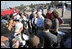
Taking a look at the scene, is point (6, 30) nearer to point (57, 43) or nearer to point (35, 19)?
point (35, 19)

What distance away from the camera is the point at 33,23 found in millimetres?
5652

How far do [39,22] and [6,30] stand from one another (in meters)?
2.27

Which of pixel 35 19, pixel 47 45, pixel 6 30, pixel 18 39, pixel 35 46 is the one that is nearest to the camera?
pixel 35 46

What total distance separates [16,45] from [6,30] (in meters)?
4.00

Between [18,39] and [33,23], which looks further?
[33,23]

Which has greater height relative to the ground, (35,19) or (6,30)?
(35,19)

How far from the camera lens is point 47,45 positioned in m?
2.99

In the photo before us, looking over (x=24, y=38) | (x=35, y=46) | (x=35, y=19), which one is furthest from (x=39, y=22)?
(x=35, y=46)

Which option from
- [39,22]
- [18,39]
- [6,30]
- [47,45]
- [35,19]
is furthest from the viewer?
[6,30]

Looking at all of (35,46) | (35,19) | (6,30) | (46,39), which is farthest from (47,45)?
(6,30)

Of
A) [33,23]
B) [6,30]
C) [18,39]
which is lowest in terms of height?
[6,30]

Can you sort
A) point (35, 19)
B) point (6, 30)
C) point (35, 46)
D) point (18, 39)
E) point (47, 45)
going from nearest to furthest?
1. point (35, 46)
2. point (47, 45)
3. point (18, 39)
4. point (35, 19)
5. point (6, 30)

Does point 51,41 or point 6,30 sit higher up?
point 51,41

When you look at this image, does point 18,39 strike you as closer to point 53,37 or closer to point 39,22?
point 53,37
